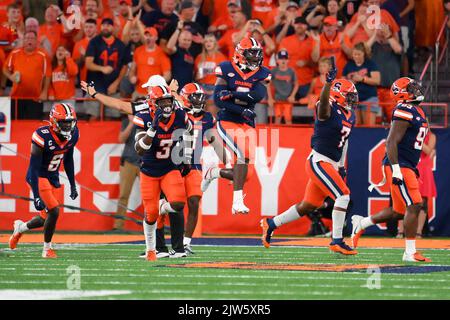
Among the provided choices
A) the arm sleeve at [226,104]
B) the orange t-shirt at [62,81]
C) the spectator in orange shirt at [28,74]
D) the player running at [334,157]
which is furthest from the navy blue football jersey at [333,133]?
the spectator in orange shirt at [28,74]

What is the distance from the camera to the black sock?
1270 cm

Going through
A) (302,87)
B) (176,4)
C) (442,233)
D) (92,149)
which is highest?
(176,4)

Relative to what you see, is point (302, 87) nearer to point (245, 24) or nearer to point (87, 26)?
point (245, 24)

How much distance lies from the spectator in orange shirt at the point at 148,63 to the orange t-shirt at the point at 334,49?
2.50m

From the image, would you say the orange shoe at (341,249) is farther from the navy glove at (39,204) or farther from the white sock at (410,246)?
the navy glove at (39,204)

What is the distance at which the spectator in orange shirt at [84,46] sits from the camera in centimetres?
1788

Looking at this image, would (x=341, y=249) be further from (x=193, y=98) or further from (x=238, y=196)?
(x=193, y=98)

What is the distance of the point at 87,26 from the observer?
17859mm

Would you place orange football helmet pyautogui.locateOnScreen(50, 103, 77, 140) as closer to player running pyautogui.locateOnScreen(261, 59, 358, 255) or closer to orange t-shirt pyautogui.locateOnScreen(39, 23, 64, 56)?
player running pyautogui.locateOnScreen(261, 59, 358, 255)

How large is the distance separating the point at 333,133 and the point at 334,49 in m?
5.11

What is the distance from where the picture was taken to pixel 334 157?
1299cm

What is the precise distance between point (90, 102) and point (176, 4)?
7.85ft

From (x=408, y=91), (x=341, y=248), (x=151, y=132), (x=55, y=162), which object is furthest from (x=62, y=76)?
(x=408, y=91)

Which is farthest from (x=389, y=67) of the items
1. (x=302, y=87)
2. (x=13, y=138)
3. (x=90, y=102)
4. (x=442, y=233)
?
(x=13, y=138)
